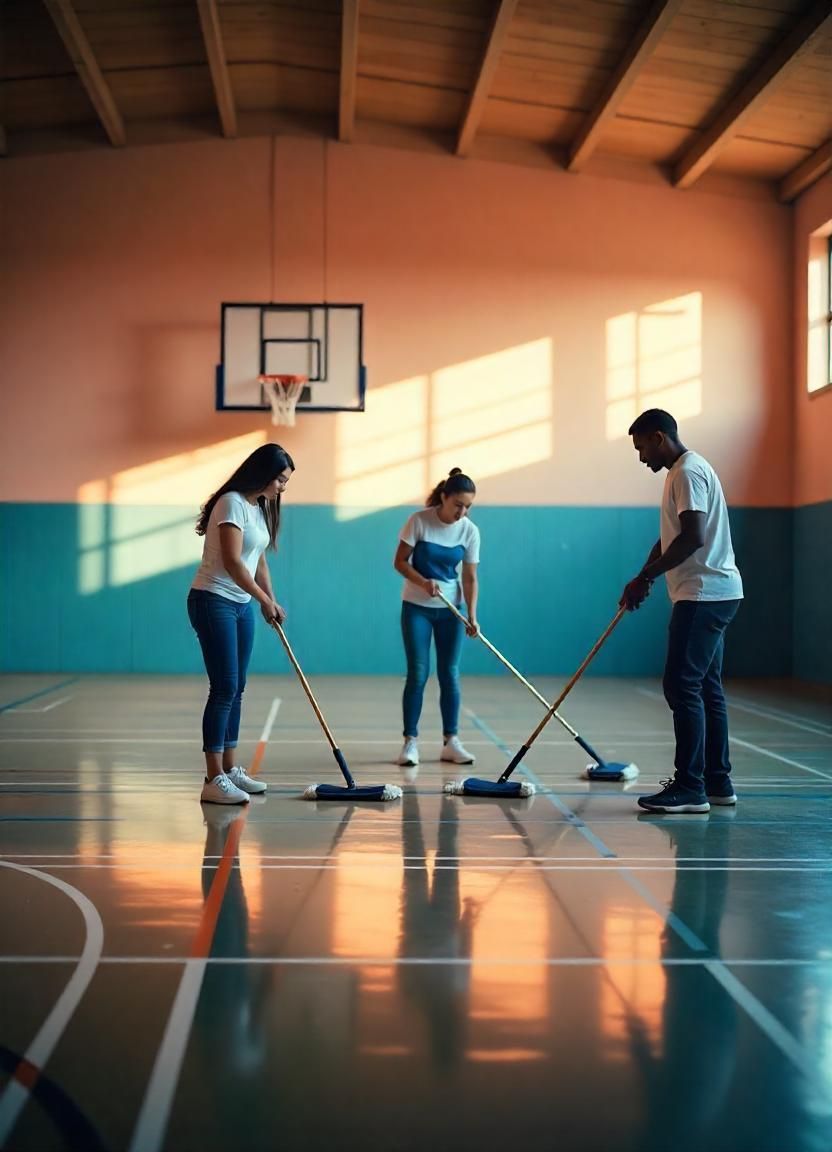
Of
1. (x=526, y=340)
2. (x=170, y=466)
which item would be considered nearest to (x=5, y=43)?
(x=170, y=466)

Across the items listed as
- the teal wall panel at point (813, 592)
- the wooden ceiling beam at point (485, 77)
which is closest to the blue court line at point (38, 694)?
the wooden ceiling beam at point (485, 77)

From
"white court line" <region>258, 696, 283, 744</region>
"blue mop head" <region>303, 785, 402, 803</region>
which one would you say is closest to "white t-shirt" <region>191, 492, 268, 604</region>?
"blue mop head" <region>303, 785, 402, 803</region>

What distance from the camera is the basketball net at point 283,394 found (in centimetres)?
1173

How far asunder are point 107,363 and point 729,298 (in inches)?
254

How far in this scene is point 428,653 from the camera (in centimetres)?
574

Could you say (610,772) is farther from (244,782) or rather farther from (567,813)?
(244,782)

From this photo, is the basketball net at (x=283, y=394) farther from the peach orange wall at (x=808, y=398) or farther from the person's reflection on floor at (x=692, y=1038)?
the person's reflection on floor at (x=692, y=1038)

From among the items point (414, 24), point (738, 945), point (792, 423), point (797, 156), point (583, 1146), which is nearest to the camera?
point (583, 1146)

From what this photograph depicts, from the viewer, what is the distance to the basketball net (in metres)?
11.7

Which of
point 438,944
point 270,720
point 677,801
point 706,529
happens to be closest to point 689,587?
point 706,529

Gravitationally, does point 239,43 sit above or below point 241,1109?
above

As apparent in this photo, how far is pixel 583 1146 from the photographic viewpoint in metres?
1.78

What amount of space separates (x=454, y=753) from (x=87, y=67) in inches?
297

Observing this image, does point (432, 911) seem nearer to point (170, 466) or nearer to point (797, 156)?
point (170, 466)
